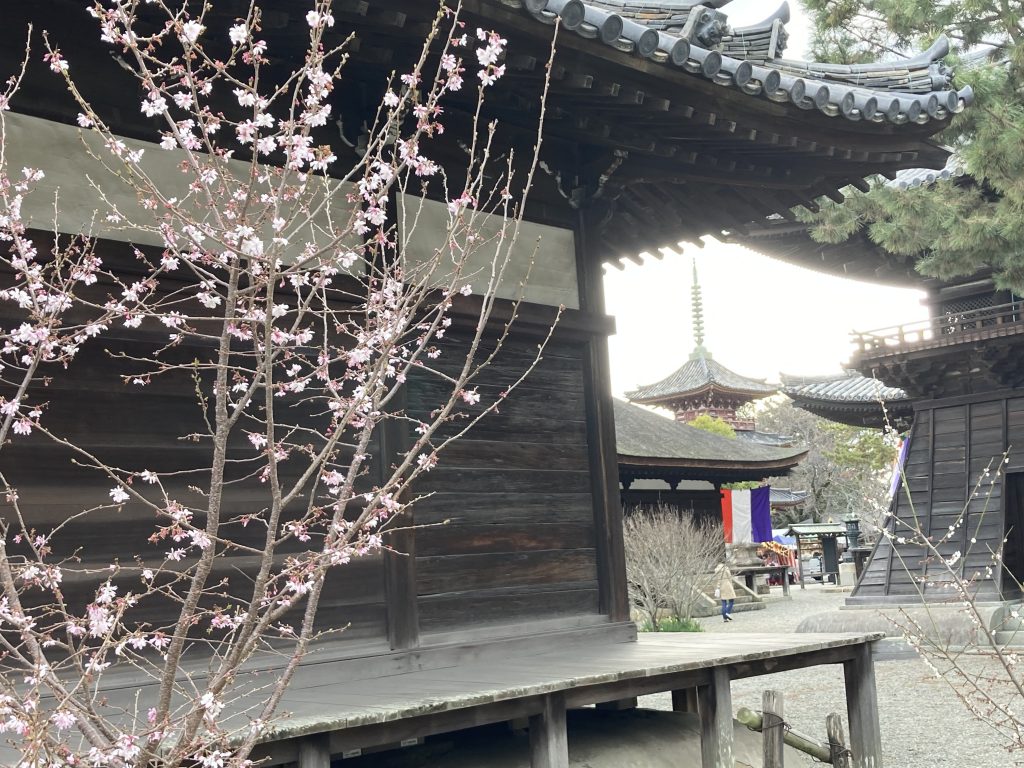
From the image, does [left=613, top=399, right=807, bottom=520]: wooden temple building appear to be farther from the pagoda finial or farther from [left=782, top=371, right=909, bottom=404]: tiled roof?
the pagoda finial

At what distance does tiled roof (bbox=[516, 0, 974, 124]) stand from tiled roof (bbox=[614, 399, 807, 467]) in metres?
15.5

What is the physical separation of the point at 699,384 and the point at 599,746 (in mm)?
37868

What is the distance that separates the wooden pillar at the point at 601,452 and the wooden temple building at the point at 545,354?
1 centimetres

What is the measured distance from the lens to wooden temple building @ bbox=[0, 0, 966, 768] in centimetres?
433

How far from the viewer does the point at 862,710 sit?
6.34 meters

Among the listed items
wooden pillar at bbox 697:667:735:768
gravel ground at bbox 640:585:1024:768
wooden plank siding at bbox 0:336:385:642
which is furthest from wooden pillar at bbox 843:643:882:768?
wooden plank siding at bbox 0:336:385:642

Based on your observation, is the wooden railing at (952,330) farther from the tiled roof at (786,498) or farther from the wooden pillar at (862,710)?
the tiled roof at (786,498)

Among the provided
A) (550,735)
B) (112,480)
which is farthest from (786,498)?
(112,480)

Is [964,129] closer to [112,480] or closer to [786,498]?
[112,480]

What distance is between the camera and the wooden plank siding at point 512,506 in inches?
219

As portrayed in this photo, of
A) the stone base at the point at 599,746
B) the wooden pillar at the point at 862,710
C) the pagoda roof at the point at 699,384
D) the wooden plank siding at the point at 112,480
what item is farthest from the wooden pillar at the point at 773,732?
the pagoda roof at the point at 699,384

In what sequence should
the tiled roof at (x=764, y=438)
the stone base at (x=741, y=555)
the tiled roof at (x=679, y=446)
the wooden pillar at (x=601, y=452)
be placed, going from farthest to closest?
the tiled roof at (x=764, y=438) < the stone base at (x=741, y=555) < the tiled roof at (x=679, y=446) < the wooden pillar at (x=601, y=452)

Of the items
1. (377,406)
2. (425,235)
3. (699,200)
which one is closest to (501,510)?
(425,235)

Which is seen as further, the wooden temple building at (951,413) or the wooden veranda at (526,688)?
the wooden temple building at (951,413)
